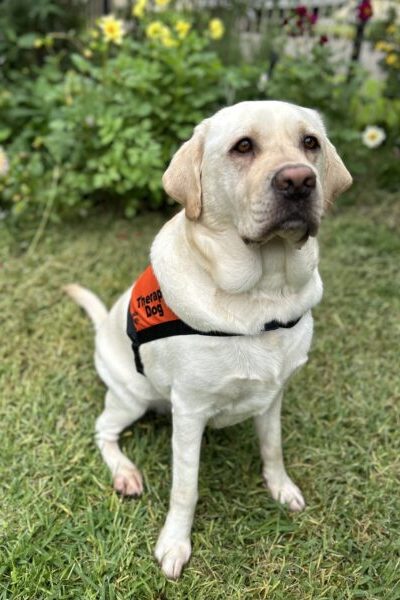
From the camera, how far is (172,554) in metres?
1.96

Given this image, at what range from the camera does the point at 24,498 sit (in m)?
2.14

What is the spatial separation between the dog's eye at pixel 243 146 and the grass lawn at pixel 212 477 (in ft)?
4.51

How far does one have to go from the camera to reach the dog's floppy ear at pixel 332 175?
1776mm

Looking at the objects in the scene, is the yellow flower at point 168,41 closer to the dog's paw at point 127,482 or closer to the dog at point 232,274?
the dog at point 232,274

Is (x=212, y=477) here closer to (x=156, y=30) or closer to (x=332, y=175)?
(x=332, y=175)

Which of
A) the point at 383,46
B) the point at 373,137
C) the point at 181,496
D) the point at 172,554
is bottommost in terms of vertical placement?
the point at 172,554

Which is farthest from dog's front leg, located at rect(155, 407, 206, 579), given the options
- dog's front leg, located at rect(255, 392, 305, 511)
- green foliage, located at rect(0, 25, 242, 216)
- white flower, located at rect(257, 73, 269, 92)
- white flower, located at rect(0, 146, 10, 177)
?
white flower, located at rect(257, 73, 269, 92)

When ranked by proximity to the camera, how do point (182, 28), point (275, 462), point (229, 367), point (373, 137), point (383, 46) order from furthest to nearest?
point (383, 46), point (373, 137), point (182, 28), point (275, 462), point (229, 367)

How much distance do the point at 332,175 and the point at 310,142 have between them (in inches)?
5.7

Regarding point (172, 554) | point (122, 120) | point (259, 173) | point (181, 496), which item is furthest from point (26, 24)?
point (172, 554)

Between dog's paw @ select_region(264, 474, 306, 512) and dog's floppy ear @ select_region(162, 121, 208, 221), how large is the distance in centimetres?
119

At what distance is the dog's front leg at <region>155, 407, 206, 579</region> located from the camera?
1.91m

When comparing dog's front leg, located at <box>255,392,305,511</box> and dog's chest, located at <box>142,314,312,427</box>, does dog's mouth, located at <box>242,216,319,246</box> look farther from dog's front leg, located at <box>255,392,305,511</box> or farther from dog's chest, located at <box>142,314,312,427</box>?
dog's front leg, located at <box>255,392,305,511</box>

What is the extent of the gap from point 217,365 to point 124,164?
7.78 ft
